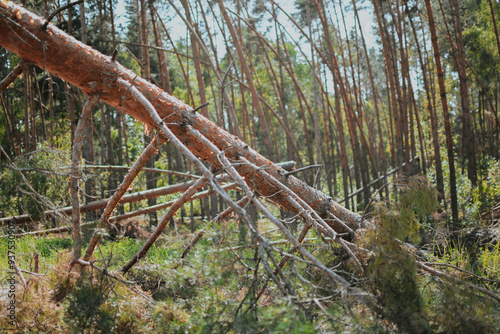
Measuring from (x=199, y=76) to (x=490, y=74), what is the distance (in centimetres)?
910

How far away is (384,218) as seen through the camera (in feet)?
6.34

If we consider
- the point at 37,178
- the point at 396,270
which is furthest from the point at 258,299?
the point at 37,178

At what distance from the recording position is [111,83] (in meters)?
2.69

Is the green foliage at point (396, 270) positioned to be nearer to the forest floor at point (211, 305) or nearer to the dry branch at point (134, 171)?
the forest floor at point (211, 305)

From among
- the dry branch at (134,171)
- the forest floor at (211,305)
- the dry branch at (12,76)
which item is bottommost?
the forest floor at (211,305)

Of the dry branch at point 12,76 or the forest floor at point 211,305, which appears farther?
the dry branch at point 12,76

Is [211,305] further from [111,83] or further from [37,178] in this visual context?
[37,178]

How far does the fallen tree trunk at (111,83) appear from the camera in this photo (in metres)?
2.46

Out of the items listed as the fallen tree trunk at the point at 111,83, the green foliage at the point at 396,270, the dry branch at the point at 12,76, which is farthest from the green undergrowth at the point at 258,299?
the dry branch at the point at 12,76

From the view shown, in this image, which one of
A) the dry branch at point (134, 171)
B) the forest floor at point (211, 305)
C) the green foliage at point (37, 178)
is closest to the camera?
the forest floor at point (211, 305)

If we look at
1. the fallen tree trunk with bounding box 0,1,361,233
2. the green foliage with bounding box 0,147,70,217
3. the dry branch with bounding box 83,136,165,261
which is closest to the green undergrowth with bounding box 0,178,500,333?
the dry branch with bounding box 83,136,165,261

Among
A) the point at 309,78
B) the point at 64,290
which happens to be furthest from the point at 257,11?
the point at 309,78

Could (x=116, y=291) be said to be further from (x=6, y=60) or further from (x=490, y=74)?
(x=490, y=74)

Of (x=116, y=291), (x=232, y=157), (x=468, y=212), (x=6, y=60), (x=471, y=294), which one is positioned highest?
(x=6, y=60)
